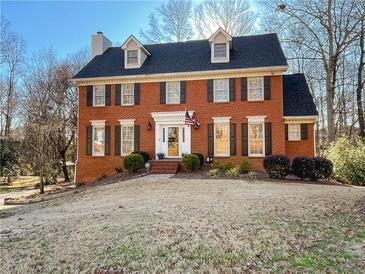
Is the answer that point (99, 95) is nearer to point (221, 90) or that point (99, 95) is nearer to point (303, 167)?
point (221, 90)

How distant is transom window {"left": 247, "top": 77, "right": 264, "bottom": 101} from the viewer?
17.0 metres

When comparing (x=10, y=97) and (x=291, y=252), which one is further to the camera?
(x=10, y=97)

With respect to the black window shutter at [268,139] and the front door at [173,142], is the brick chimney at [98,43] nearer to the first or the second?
the front door at [173,142]

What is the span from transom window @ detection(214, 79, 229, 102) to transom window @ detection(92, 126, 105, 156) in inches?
298

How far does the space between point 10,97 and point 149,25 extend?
15900 mm

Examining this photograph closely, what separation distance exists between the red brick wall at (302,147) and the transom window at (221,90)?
4.63m

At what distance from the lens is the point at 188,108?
17.8 metres

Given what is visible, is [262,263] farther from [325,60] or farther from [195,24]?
[195,24]

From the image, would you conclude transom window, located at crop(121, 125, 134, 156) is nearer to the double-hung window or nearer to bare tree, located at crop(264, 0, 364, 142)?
the double-hung window

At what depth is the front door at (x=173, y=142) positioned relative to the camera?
18.0 m

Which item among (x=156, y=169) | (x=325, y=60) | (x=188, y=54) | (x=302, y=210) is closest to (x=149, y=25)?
(x=188, y=54)

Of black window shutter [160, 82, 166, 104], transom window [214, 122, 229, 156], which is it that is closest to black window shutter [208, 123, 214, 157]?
transom window [214, 122, 229, 156]

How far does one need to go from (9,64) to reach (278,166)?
2796 cm

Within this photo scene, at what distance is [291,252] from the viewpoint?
4.45 metres
